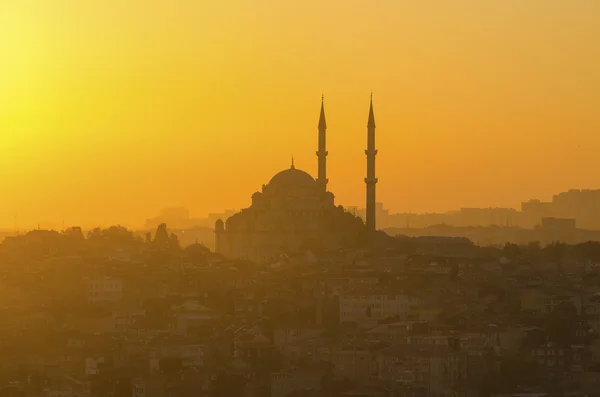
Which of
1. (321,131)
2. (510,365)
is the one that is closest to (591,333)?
(510,365)

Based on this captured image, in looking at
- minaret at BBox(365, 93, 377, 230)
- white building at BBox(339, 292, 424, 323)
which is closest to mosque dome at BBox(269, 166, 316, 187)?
minaret at BBox(365, 93, 377, 230)

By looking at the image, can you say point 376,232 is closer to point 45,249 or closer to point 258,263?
point 258,263

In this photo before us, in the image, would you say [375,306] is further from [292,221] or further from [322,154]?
[322,154]

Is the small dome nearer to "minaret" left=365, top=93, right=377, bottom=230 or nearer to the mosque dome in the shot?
the mosque dome

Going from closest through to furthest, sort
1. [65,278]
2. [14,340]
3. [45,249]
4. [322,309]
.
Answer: [14,340] < [322,309] < [65,278] < [45,249]

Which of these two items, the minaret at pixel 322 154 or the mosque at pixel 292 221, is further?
the minaret at pixel 322 154

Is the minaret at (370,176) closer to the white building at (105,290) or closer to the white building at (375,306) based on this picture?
the white building at (105,290)

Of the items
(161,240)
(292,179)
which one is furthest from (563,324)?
(292,179)

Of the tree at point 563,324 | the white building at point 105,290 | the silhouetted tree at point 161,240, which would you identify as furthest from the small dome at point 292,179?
the tree at point 563,324
